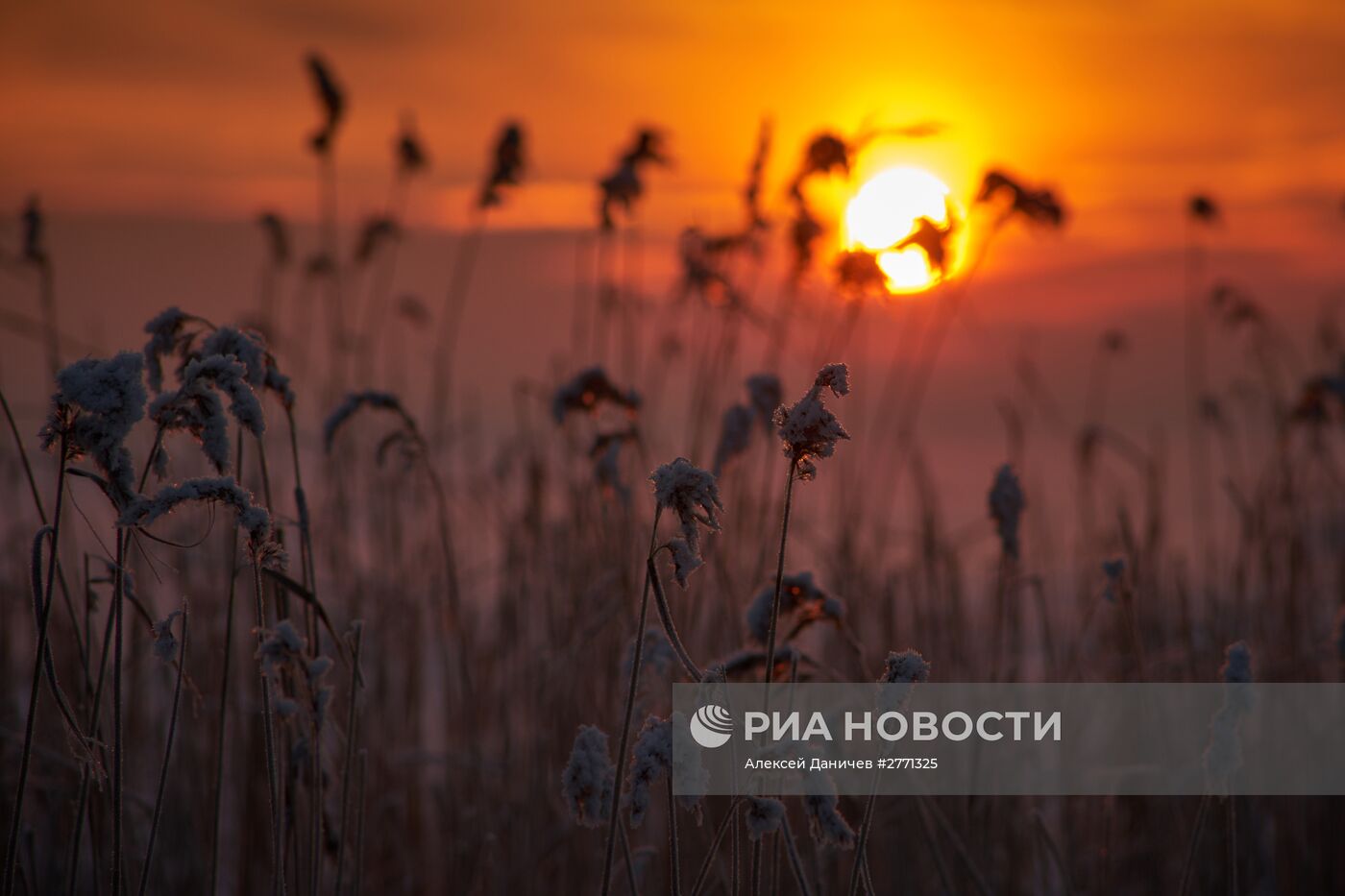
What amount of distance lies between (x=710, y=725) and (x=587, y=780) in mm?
328

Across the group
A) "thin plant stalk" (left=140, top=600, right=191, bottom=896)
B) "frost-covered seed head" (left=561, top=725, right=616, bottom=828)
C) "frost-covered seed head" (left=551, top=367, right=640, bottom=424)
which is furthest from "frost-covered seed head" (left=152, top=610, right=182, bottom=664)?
"frost-covered seed head" (left=551, top=367, right=640, bottom=424)

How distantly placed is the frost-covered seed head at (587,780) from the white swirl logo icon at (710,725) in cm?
26

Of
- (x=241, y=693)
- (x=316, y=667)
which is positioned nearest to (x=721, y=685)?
(x=316, y=667)

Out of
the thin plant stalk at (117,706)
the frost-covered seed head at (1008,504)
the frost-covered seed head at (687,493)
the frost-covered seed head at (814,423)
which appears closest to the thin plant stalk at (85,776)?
the thin plant stalk at (117,706)

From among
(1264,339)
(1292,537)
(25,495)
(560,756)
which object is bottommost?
(560,756)

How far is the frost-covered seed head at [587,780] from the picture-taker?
42.1 inches

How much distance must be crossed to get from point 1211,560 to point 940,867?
244 centimetres

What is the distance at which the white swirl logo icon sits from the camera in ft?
4.44

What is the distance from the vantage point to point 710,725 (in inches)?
54.0

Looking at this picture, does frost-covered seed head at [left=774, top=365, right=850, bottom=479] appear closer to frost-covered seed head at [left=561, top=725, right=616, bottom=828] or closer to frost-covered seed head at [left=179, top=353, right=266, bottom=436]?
frost-covered seed head at [left=561, top=725, right=616, bottom=828]

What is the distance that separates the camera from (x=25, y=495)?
12.8ft

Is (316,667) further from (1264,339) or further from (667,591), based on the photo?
(1264,339)

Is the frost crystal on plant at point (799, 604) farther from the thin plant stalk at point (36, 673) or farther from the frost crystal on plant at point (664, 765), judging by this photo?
the thin plant stalk at point (36, 673)

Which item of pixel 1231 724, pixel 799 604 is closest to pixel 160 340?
pixel 799 604
